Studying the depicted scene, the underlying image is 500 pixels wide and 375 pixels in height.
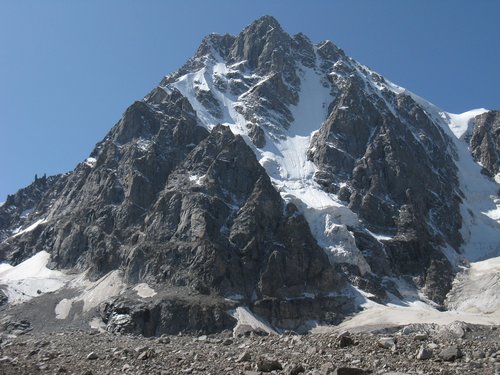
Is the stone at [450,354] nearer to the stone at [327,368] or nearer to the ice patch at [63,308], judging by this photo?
the stone at [327,368]

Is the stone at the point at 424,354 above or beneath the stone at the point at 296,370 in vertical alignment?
above

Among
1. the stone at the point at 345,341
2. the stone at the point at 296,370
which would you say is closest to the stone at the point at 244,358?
the stone at the point at 296,370

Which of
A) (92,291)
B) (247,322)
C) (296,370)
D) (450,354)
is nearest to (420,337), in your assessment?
(450,354)

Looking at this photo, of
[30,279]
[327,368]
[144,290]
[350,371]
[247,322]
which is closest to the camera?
[350,371]

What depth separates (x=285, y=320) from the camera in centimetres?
13625

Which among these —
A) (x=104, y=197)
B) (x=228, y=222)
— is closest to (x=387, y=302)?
(x=228, y=222)

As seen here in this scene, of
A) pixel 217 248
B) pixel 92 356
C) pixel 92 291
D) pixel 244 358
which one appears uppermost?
pixel 217 248

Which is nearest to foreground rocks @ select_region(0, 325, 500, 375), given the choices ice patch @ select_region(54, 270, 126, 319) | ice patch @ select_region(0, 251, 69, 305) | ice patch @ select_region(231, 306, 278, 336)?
ice patch @ select_region(231, 306, 278, 336)

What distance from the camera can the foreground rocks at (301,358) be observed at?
23312 mm

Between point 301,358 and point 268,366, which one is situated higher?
point 301,358

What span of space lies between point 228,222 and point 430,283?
59.4 m

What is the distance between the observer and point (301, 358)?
26.8m

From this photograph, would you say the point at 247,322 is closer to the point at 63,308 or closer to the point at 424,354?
the point at 63,308

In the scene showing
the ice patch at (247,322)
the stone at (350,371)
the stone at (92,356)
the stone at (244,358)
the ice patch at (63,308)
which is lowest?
the stone at (350,371)
